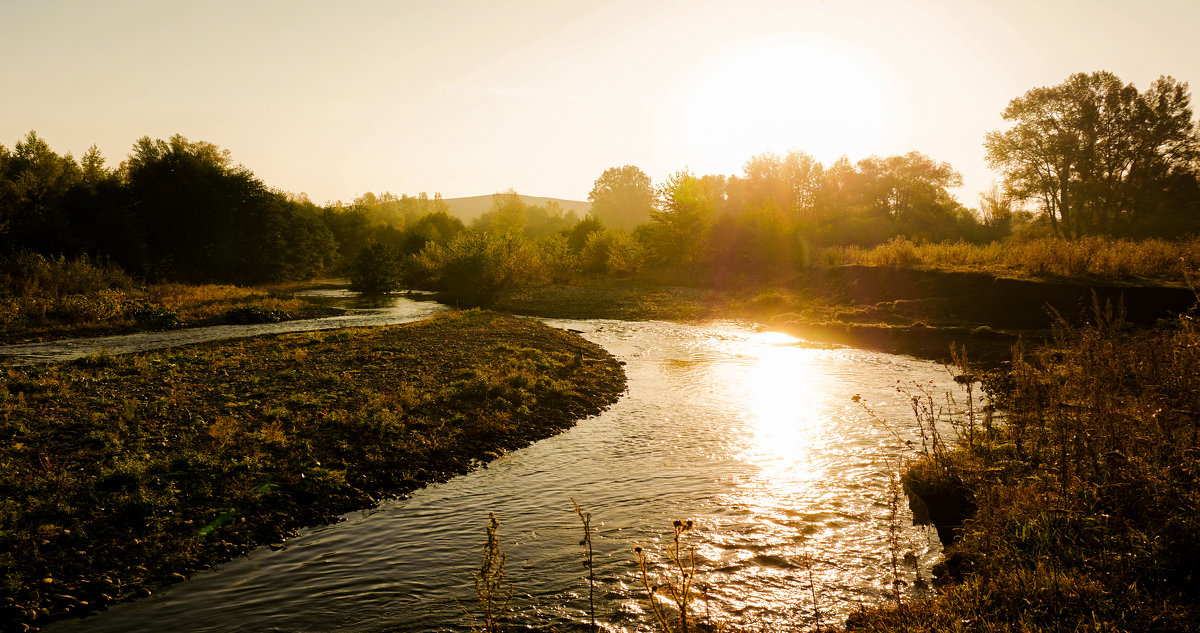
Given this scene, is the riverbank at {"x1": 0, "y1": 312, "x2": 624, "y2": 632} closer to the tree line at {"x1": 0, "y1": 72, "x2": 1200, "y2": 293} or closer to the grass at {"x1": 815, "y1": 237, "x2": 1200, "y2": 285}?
the grass at {"x1": 815, "y1": 237, "x2": 1200, "y2": 285}

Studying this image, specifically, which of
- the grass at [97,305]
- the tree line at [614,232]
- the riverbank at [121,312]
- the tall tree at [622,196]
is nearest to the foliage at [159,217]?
the tree line at [614,232]

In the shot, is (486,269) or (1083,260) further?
(486,269)

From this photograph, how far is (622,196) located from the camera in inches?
6019

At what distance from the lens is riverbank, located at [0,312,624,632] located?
732 cm

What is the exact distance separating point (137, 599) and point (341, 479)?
11.0 feet

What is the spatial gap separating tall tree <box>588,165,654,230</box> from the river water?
136935mm

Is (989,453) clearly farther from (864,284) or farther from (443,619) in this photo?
(864,284)

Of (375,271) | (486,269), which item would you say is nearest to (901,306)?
(486,269)

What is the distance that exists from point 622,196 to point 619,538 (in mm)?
148973

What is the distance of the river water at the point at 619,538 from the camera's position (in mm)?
6395

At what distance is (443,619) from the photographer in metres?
6.29

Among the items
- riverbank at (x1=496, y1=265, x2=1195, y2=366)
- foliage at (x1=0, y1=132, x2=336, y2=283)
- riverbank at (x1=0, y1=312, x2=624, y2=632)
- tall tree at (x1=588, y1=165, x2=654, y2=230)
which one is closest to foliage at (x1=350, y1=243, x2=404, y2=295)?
foliage at (x1=0, y1=132, x2=336, y2=283)

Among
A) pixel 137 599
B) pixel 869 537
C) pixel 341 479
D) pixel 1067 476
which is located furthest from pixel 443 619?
pixel 1067 476

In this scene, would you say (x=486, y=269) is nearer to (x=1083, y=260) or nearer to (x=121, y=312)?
(x=121, y=312)
